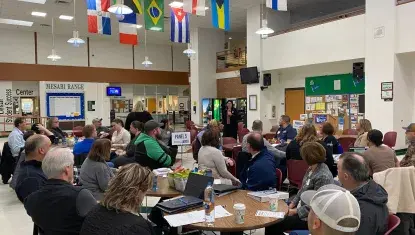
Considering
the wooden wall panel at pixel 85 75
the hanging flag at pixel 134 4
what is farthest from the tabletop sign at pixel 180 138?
the wooden wall panel at pixel 85 75

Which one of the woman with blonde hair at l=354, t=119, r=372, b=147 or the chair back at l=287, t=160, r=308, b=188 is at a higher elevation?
the woman with blonde hair at l=354, t=119, r=372, b=147

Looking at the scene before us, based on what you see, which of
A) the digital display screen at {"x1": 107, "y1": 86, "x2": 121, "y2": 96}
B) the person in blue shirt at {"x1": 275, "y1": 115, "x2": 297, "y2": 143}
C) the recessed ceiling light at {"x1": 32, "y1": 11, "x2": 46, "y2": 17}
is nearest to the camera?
the person in blue shirt at {"x1": 275, "y1": 115, "x2": 297, "y2": 143}

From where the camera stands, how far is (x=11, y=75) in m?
16.5

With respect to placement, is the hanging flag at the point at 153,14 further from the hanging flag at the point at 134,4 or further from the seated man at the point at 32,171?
the seated man at the point at 32,171

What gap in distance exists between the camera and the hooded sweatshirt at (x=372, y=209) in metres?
2.26

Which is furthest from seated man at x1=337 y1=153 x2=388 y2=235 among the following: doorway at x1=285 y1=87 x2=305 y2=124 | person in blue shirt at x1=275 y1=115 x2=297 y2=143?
doorway at x1=285 y1=87 x2=305 y2=124

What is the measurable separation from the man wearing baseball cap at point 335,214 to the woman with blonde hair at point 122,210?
3.04 feet

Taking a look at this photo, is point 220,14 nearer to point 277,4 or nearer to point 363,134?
point 277,4

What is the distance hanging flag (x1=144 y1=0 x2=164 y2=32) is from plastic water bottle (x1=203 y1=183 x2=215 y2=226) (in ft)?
21.0

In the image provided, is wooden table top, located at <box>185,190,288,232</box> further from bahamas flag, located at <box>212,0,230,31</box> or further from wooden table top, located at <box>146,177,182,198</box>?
bahamas flag, located at <box>212,0,230,31</box>

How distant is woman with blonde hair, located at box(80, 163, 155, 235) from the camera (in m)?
1.83

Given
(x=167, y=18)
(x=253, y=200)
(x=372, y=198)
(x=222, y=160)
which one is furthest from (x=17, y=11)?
(x=372, y=198)

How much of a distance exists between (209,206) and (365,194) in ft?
4.09

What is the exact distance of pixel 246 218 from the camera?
9.10ft
